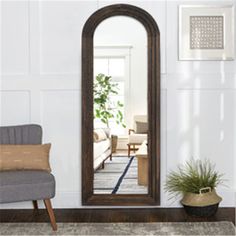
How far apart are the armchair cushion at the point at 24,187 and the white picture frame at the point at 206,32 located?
69.5 inches

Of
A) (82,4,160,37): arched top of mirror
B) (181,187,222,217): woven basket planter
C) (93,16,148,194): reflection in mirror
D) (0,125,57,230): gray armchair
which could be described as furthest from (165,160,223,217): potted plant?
(82,4,160,37): arched top of mirror

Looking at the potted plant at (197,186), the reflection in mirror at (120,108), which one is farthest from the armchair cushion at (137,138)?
the potted plant at (197,186)

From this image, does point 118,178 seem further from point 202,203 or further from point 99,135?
point 202,203

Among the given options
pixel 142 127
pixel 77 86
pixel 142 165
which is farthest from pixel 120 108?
pixel 142 165

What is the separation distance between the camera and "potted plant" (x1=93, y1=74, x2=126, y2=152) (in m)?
4.58

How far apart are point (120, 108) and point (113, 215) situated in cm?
103

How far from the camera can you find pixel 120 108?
15.2ft

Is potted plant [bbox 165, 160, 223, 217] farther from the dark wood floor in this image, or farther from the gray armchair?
the gray armchair

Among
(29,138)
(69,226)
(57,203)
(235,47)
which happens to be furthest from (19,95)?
(235,47)

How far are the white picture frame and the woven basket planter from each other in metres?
1.27

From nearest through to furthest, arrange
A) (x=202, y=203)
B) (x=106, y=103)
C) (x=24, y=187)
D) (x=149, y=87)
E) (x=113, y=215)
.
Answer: (x=24, y=187) → (x=202, y=203) → (x=113, y=215) → (x=149, y=87) → (x=106, y=103)

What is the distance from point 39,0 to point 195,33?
1517 mm

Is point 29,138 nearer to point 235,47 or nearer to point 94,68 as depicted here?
point 94,68

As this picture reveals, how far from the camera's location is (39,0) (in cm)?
454
